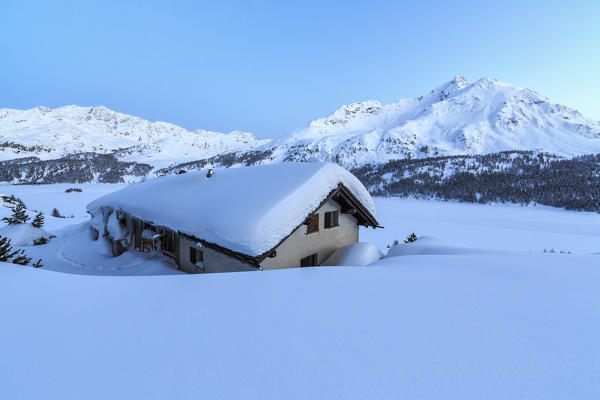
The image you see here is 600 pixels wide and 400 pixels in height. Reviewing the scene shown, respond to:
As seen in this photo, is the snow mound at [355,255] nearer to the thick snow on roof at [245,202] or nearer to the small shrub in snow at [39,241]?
the thick snow on roof at [245,202]

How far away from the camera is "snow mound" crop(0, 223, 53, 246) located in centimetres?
1748

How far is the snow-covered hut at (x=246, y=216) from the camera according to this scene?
8.19 meters

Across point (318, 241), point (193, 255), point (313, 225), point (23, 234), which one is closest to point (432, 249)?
point (318, 241)

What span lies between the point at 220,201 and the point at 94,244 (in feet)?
36.5

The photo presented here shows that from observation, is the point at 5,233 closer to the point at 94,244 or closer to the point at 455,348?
the point at 94,244

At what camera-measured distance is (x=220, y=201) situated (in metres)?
10.1

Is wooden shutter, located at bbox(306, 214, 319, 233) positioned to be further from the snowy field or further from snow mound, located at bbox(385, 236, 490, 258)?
the snowy field

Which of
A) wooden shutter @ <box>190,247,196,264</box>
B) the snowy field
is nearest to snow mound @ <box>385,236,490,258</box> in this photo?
the snowy field

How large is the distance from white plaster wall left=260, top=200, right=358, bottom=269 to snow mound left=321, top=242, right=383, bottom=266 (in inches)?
18.4

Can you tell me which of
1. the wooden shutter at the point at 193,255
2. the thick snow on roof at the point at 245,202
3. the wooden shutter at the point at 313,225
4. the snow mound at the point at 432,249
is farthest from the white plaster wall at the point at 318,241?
the wooden shutter at the point at 193,255

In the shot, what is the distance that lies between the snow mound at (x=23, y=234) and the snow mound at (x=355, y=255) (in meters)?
20.3

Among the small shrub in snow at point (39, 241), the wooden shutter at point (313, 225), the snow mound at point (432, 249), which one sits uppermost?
the wooden shutter at point (313, 225)

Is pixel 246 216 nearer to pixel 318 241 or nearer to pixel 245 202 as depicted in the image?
pixel 245 202

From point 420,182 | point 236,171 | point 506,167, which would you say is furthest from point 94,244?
point 506,167
